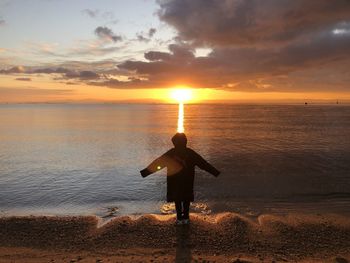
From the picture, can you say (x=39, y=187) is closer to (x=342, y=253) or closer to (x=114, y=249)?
(x=114, y=249)

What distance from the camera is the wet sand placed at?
28.9 ft

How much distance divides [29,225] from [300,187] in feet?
44.4

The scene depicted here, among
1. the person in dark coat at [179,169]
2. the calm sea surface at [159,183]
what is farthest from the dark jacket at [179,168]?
the calm sea surface at [159,183]

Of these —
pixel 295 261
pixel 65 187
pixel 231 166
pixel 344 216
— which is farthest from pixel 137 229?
pixel 231 166

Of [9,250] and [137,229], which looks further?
[137,229]

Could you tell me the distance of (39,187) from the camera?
19.1 m

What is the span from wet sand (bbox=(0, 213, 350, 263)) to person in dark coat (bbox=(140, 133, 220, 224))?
0.97 metres

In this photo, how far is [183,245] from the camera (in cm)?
948

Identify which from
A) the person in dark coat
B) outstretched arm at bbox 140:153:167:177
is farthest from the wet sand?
outstretched arm at bbox 140:153:167:177

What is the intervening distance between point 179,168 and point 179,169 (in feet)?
0.11

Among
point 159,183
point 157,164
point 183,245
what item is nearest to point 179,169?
point 157,164

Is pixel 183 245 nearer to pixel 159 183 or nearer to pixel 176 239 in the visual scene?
pixel 176 239

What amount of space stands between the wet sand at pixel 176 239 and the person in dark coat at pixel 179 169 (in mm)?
969

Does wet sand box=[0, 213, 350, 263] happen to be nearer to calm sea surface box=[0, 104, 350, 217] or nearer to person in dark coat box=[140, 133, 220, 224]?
person in dark coat box=[140, 133, 220, 224]
